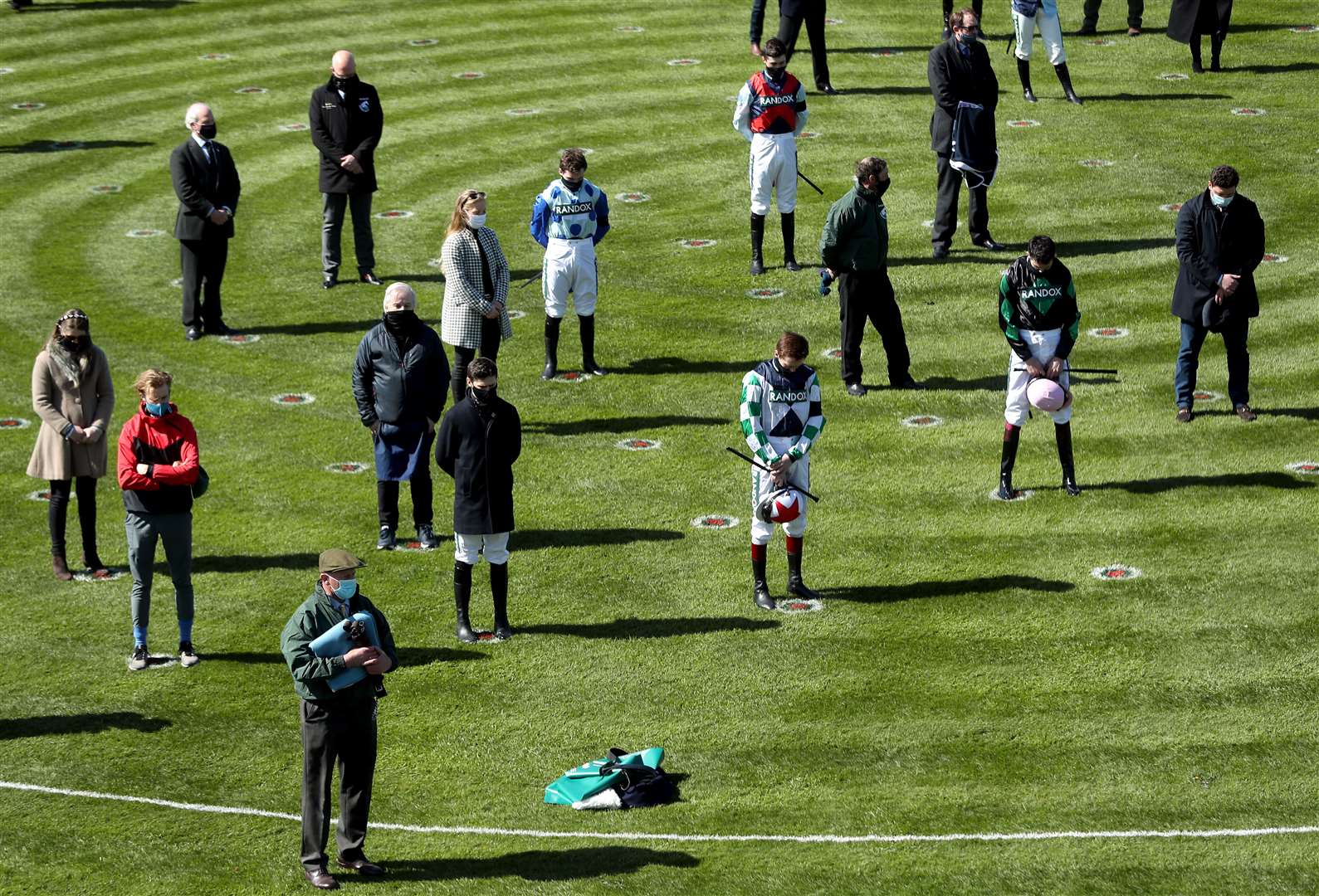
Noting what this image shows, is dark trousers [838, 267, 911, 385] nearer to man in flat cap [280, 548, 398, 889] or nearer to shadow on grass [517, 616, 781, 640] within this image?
shadow on grass [517, 616, 781, 640]

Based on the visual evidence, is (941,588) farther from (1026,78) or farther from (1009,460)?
(1026,78)

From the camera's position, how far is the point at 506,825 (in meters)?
11.6

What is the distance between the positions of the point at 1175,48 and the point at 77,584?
75.0ft

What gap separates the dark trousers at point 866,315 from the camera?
18516 millimetres

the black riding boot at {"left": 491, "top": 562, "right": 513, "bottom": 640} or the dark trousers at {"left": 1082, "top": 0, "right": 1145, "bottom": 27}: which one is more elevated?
the dark trousers at {"left": 1082, "top": 0, "right": 1145, "bottom": 27}

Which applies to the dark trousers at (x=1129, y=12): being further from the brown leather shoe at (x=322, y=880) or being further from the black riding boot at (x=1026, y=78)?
the brown leather shoe at (x=322, y=880)

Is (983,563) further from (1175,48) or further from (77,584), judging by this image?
(1175,48)

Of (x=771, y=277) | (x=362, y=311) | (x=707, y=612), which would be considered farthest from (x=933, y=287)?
(x=707, y=612)

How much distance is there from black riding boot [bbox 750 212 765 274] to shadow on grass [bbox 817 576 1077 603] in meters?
8.03

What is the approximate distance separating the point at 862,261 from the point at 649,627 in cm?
565

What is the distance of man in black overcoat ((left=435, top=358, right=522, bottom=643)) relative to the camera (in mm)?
13609

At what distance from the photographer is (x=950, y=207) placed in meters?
22.2

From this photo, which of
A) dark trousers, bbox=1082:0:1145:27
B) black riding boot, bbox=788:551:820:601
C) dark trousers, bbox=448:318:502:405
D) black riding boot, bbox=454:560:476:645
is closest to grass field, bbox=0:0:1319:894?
black riding boot, bbox=454:560:476:645

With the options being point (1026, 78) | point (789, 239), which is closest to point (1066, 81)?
point (1026, 78)
